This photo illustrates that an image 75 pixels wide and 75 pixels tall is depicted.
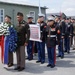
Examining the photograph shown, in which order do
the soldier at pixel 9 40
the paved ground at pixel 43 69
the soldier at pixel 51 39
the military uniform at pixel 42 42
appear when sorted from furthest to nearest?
the military uniform at pixel 42 42, the soldier at pixel 51 39, the soldier at pixel 9 40, the paved ground at pixel 43 69

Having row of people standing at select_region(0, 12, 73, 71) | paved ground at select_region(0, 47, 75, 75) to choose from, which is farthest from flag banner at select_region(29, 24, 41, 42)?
paved ground at select_region(0, 47, 75, 75)

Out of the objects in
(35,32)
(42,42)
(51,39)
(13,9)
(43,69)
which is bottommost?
(43,69)

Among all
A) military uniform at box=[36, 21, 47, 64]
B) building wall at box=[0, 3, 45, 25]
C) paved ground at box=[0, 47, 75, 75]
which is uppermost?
building wall at box=[0, 3, 45, 25]

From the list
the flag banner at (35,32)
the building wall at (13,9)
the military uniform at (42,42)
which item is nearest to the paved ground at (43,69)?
the military uniform at (42,42)

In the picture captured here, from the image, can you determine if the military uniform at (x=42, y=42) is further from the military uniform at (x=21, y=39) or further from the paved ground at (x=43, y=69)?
the military uniform at (x=21, y=39)

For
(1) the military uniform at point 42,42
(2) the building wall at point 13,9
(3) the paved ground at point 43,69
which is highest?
(2) the building wall at point 13,9

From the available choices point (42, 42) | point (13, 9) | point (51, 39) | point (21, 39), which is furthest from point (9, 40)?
point (13, 9)

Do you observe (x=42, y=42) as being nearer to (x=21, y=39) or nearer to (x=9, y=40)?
(x=21, y=39)

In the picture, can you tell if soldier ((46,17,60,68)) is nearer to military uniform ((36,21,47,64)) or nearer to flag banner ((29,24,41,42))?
military uniform ((36,21,47,64))

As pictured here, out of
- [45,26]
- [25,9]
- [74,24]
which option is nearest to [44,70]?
[45,26]

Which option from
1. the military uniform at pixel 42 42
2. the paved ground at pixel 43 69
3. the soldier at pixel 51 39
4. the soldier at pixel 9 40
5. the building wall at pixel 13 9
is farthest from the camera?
the building wall at pixel 13 9

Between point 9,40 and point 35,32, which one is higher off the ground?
point 35,32

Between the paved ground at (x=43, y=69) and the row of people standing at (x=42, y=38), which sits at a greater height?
the row of people standing at (x=42, y=38)

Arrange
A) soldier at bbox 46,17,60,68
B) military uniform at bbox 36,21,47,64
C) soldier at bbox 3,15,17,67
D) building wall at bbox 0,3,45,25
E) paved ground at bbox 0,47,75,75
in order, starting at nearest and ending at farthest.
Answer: paved ground at bbox 0,47,75,75
soldier at bbox 3,15,17,67
soldier at bbox 46,17,60,68
military uniform at bbox 36,21,47,64
building wall at bbox 0,3,45,25
